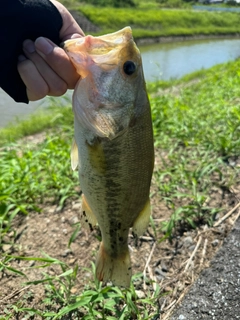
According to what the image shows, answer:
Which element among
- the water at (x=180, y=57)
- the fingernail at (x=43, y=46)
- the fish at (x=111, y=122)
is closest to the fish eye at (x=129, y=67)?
the fish at (x=111, y=122)

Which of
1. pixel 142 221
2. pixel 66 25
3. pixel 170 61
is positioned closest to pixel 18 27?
pixel 66 25

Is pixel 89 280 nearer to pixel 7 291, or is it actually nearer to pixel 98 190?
pixel 7 291

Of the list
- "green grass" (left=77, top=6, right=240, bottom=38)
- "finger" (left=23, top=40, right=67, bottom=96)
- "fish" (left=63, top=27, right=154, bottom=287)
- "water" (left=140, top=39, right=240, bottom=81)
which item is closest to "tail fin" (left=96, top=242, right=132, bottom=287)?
"fish" (left=63, top=27, right=154, bottom=287)

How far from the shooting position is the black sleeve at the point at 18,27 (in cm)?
185

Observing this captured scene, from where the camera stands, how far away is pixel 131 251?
320 centimetres

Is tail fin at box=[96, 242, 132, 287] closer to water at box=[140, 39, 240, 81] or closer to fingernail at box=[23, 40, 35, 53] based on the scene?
fingernail at box=[23, 40, 35, 53]

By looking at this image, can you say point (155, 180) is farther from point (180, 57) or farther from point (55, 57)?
point (180, 57)

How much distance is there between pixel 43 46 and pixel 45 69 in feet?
0.47

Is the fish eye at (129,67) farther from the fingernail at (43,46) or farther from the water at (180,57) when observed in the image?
the water at (180,57)

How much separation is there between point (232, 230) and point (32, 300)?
1.73 meters

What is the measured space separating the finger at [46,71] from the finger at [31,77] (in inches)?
0.8

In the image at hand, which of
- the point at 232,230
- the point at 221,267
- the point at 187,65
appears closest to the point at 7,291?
the point at 221,267

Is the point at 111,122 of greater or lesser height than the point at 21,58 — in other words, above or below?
Answer: below

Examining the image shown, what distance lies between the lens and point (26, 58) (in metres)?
1.95
